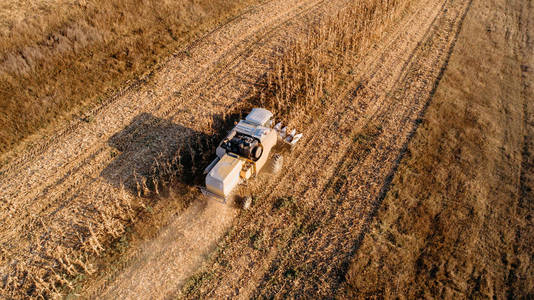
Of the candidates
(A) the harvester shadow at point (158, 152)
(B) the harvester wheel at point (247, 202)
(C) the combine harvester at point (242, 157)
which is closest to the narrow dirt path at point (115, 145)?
(A) the harvester shadow at point (158, 152)

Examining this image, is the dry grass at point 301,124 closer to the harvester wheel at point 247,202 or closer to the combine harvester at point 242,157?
the harvester wheel at point 247,202

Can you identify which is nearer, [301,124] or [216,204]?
[216,204]

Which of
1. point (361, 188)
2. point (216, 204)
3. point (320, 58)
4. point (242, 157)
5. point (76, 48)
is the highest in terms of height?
point (76, 48)

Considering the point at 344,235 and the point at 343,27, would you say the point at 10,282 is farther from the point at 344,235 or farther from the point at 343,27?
the point at 343,27

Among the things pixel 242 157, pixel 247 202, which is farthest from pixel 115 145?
pixel 247 202

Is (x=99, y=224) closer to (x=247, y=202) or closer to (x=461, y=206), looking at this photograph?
(x=247, y=202)

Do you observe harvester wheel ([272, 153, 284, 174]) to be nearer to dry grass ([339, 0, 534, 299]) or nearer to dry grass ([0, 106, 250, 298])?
dry grass ([0, 106, 250, 298])

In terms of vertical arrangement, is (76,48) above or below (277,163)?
above

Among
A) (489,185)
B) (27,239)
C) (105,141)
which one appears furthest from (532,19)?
(27,239)
